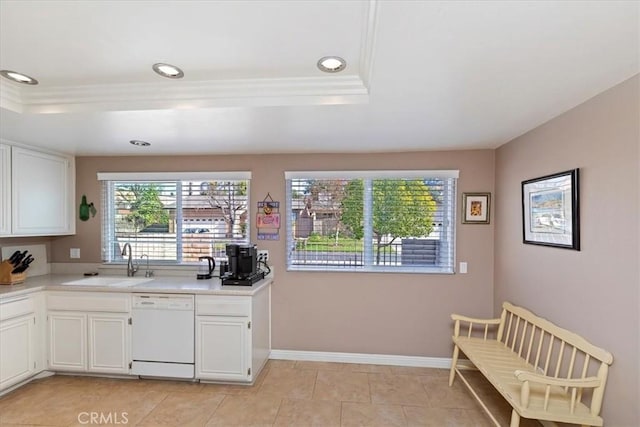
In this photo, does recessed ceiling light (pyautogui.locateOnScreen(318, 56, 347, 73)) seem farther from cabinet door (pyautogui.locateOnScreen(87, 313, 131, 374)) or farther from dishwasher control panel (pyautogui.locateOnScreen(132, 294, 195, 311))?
cabinet door (pyautogui.locateOnScreen(87, 313, 131, 374))

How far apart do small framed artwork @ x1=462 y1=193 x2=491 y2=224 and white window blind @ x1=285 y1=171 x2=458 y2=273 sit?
0.12 metres

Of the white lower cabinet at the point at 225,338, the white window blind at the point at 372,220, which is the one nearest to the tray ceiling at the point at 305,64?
the white window blind at the point at 372,220

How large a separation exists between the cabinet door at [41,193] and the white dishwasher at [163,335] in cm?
134

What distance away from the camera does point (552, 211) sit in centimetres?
233

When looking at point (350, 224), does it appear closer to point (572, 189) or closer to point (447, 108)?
point (447, 108)

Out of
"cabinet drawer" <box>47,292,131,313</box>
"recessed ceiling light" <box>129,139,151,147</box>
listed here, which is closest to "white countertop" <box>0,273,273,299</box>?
"cabinet drawer" <box>47,292,131,313</box>

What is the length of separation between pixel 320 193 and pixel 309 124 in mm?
1210

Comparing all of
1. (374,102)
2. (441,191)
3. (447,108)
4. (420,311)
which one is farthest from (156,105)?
(420,311)

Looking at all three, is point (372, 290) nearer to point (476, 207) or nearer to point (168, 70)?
point (476, 207)

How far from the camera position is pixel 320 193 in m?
3.57

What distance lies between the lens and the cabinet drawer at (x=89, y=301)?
3.03 metres

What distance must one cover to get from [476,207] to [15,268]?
14.9 feet

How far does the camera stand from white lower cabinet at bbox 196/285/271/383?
295 centimetres

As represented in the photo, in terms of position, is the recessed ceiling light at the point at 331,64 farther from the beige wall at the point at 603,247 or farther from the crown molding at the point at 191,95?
the beige wall at the point at 603,247
